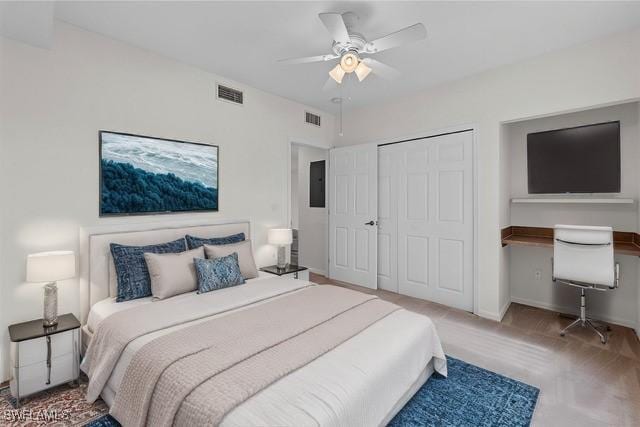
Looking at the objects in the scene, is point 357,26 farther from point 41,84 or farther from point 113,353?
point 113,353

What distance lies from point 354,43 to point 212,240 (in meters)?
2.23

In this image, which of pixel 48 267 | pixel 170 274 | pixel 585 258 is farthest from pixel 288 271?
pixel 585 258

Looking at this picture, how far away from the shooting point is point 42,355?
80.9 inches

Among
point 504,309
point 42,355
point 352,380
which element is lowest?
point 504,309

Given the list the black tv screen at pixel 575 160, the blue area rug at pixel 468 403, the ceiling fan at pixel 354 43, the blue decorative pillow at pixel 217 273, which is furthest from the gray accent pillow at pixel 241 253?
the black tv screen at pixel 575 160

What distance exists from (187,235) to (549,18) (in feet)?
11.9

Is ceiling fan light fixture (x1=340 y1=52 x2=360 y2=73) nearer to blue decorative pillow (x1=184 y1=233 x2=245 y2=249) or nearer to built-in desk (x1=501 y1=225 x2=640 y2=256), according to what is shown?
blue decorative pillow (x1=184 y1=233 x2=245 y2=249)

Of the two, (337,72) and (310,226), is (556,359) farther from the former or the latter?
(310,226)

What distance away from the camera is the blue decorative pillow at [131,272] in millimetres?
2449

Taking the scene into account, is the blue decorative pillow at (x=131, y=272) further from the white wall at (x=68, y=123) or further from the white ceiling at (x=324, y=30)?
the white ceiling at (x=324, y=30)

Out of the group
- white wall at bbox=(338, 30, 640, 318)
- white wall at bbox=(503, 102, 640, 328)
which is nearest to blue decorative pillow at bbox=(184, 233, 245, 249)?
white wall at bbox=(338, 30, 640, 318)

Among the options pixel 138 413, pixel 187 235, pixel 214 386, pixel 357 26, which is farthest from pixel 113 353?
pixel 357 26

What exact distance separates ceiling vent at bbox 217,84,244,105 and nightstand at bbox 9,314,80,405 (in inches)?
101

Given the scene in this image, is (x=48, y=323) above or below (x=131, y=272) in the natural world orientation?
below
